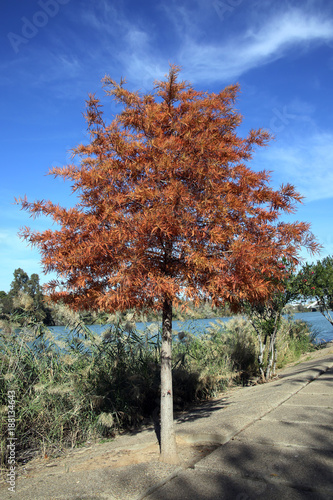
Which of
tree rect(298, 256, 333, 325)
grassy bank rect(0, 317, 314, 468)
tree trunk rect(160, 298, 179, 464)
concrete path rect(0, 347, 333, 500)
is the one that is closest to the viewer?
concrete path rect(0, 347, 333, 500)

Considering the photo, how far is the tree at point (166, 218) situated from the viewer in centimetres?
397

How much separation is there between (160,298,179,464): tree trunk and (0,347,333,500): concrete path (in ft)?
0.57

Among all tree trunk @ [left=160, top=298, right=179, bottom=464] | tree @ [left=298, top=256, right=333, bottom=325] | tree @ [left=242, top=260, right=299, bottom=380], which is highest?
tree @ [left=298, top=256, right=333, bottom=325]

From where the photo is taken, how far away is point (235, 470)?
389cm

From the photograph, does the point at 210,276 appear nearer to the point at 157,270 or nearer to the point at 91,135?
the point at 157,270

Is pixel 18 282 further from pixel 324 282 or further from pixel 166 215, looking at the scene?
pixel 324 282

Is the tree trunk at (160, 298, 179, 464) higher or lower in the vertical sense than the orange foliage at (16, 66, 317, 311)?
lower

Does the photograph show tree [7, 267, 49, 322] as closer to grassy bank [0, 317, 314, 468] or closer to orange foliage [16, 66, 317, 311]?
grassy bank [0, 317, 314, 468]

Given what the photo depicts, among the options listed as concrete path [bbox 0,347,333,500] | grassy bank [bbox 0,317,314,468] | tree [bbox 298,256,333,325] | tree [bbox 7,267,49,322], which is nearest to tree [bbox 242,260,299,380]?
grassy bank [bbox 0,317,314,468]

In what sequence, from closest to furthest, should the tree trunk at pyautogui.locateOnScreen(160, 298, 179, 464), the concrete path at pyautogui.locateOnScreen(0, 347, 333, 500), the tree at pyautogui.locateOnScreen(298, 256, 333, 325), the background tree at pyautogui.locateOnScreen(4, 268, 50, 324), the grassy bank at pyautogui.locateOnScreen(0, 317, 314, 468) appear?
the concrete path at pyautogui.locateOnScreen(0, 347, 333, 500), the tree trunk at pyautogui.locateOnScreen(160, 298, 179, 464), the grassy bank at pyautogui.locateOnScreen(0, 317, 314, 468), the background tree at pyautogui.locateOnScreen(4, 268, 50, 324), the tree at pyautogui.locateOnScreen(298, 256, 333, 325)

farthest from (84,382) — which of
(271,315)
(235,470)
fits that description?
(271,315)

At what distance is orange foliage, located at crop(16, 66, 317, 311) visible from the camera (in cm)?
396

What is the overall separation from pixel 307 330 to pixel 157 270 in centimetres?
1338

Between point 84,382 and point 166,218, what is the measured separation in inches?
166
